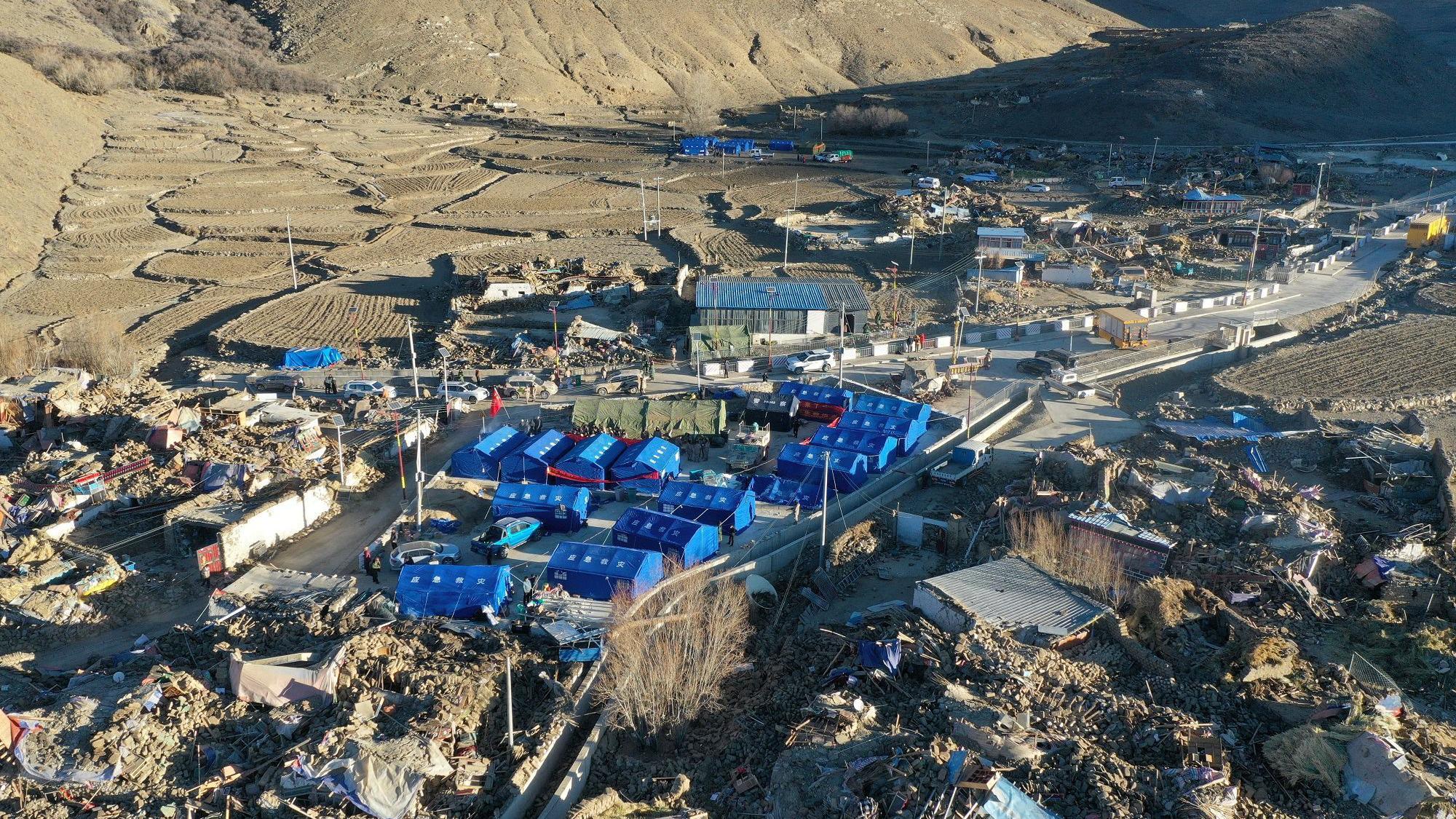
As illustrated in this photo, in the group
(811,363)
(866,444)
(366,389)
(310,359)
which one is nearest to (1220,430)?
(866,444)

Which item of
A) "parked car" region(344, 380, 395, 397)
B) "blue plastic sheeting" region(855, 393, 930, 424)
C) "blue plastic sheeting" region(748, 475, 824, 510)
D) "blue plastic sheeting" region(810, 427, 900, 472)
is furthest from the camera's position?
"parked car" region(344, 380, 395, 397)

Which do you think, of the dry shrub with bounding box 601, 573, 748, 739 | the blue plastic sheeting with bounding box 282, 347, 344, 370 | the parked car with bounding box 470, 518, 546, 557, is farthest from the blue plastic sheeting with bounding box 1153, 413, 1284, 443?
the blue plastic sheeting with bounding box 282, 347, 344, 370

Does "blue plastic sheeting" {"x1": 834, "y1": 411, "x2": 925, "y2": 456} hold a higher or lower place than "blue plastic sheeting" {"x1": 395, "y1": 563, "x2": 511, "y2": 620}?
higher

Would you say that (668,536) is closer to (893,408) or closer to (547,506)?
(547,506)

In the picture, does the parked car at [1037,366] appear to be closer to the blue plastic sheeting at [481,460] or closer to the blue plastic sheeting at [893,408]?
the blue plastic sheeting at [893,408]

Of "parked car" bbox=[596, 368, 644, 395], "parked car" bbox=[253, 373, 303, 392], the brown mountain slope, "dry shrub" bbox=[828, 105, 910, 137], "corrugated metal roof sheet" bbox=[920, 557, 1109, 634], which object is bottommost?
"parked car" bbox=[253, 373, 303, 392]

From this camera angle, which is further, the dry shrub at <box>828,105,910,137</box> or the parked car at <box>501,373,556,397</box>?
the dry shrub at <box>828,105,910,137</box>

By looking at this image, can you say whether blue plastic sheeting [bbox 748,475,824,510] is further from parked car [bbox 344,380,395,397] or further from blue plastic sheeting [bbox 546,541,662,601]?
parked car [bbox 344,380,395,397]
